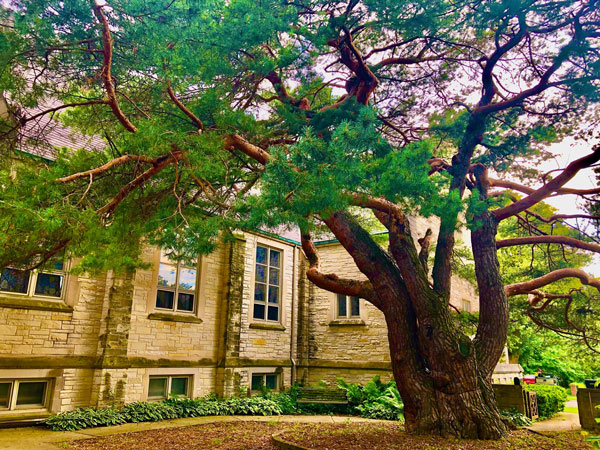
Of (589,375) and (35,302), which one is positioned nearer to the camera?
(35,302)

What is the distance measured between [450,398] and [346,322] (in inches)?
294

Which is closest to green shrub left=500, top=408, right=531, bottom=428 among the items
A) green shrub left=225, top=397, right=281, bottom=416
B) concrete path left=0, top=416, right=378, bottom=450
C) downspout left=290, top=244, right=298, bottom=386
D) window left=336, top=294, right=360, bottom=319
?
concrete path left=0, top=416, right=378, bottom=450

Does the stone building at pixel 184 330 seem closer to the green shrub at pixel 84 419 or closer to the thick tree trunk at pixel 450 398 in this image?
the green shrub at pixel 84 419

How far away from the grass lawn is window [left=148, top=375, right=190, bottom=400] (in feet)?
7.31

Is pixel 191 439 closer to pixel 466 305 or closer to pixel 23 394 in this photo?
pixel 23 394

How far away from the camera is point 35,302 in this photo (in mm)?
8438

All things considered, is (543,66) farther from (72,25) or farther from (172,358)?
(172,358)

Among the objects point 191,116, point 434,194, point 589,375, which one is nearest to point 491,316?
point 434,194

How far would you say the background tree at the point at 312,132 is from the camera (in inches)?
194

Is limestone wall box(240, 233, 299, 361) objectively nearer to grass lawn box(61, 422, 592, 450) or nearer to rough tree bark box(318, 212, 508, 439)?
grass lawn box(61, 422, 592, 450)

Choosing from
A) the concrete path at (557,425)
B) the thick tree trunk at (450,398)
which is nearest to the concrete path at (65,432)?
the thick tree trunk at (450,398)

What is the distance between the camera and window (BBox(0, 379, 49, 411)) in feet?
26.5

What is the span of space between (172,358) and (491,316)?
7360mm

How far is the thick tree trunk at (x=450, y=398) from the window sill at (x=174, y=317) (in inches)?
244
